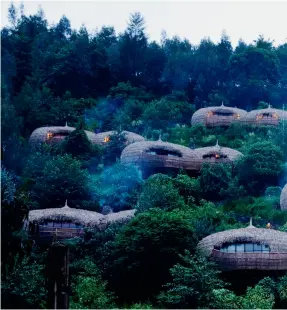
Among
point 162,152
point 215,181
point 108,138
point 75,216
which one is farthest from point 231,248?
point 108,138

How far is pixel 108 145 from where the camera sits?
35094 mm

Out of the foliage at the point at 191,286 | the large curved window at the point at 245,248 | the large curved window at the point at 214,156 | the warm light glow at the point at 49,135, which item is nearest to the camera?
the foliage at the point at 191,286

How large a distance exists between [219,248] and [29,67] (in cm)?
2913

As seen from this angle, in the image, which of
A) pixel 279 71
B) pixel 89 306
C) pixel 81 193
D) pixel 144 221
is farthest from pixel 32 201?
pixel 279 71

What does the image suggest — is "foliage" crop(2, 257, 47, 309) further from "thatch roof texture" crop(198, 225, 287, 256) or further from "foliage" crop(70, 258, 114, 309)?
"thatch roof texture" crop(198, 225, 287, 256)

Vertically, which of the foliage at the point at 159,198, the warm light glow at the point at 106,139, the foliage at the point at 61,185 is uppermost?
the warm light glow at the point at 106,139

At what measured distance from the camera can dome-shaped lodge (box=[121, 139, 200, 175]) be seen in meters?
32.6

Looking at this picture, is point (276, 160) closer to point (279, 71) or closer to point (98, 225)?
point (98, 225)

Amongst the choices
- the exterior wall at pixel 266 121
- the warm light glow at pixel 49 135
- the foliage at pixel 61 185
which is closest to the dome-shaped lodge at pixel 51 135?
the warm light glow at pixel 49 135

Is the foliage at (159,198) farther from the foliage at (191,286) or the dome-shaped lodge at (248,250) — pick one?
the foliage at (191,286)

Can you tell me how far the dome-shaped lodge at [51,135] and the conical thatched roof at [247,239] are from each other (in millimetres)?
14877

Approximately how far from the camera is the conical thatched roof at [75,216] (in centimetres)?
2516

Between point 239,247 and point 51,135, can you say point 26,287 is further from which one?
point 51,135

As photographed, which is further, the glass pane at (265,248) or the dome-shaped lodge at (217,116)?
the dome-shaped lodge at (217,116)
